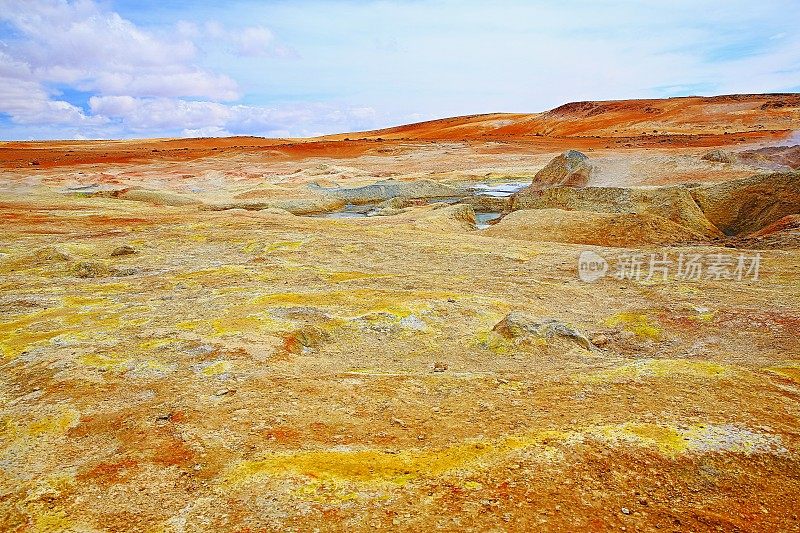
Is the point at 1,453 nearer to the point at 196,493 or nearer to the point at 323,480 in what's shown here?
the point at 196,493

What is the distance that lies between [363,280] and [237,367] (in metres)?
7.95

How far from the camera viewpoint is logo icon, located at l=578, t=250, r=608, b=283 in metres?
18.8

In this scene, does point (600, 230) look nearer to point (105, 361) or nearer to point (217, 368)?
point (217, 368)

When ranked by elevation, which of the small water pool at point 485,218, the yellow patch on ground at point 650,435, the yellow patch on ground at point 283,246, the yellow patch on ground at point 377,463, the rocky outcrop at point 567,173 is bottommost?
the small water pool at point 485,218

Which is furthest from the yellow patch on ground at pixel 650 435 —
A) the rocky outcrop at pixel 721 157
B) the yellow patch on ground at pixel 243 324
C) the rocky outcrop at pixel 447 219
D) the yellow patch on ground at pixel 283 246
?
the rocky outcrop at pixel 721 157

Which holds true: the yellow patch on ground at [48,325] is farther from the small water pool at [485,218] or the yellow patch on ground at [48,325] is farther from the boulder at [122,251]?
the small water pool at [485,218]

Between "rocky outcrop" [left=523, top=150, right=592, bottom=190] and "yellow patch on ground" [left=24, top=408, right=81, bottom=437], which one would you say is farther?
"rocky outcrop" [left=523, top=150, right=592, bottom=190]

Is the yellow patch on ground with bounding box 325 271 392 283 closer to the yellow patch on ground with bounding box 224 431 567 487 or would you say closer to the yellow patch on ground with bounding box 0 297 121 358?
the yellow patch on ground with bounding box 0 297 121 358

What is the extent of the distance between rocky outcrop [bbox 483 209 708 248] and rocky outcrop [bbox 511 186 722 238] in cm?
114

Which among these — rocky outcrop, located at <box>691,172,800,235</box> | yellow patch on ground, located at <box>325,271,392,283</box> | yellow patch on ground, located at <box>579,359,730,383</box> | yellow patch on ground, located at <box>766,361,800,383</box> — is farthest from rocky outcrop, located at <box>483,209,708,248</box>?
yellow patch on ground, located at <box>579,359,730,383</box>

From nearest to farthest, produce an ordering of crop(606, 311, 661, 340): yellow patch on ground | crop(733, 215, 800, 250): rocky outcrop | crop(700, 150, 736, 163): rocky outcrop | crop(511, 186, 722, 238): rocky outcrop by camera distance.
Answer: crop(606, 311, 661, 340): yellow patch on ground, crop(733, 215, 800, 250): rocky outcrop, crop(511, 186, 722, 238): rocky outcrop, crop(700, 150, 736, 163): rocky outcrop

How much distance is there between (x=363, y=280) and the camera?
59.1 ft

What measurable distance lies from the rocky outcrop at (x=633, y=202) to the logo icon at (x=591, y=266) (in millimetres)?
9197

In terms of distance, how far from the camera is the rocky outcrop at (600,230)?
26031 mm
